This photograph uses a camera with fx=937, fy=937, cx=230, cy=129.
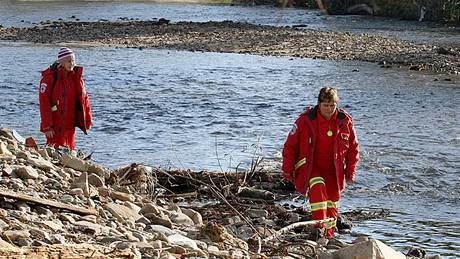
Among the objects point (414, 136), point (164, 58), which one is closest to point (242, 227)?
point (414, 136)

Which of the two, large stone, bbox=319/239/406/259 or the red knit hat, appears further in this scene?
the red knit hat

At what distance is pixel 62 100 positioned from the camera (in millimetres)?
11148

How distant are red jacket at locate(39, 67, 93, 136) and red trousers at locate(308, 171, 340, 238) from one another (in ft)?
11.5

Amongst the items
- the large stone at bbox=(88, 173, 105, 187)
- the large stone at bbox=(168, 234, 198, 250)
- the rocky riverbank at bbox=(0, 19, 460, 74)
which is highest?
the large stone at bbox=(168, 234, 198, 250)

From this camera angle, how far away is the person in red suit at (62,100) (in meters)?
11.0

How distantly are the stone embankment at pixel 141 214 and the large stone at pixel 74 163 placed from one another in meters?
0.01

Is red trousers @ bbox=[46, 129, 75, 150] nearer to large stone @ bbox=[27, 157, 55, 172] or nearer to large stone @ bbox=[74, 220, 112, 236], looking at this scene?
large stone @ bbox=[27, 157, 55, 172]

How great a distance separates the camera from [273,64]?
97.8ft

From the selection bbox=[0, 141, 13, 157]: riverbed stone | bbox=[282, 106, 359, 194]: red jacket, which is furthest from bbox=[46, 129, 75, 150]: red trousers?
bbox=[282, 106, 359, 194]: red jacket

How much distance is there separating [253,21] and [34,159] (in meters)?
38.3

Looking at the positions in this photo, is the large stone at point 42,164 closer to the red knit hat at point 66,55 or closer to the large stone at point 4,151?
the large stone at point 4,151

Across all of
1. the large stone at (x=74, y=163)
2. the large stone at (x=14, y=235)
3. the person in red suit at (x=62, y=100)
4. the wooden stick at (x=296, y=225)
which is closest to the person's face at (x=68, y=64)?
the person in red suit at (x=62, y=100)

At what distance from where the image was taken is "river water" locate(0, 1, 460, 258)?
11.8m

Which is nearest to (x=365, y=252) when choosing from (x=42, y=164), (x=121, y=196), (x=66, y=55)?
(x=121, y=196)
